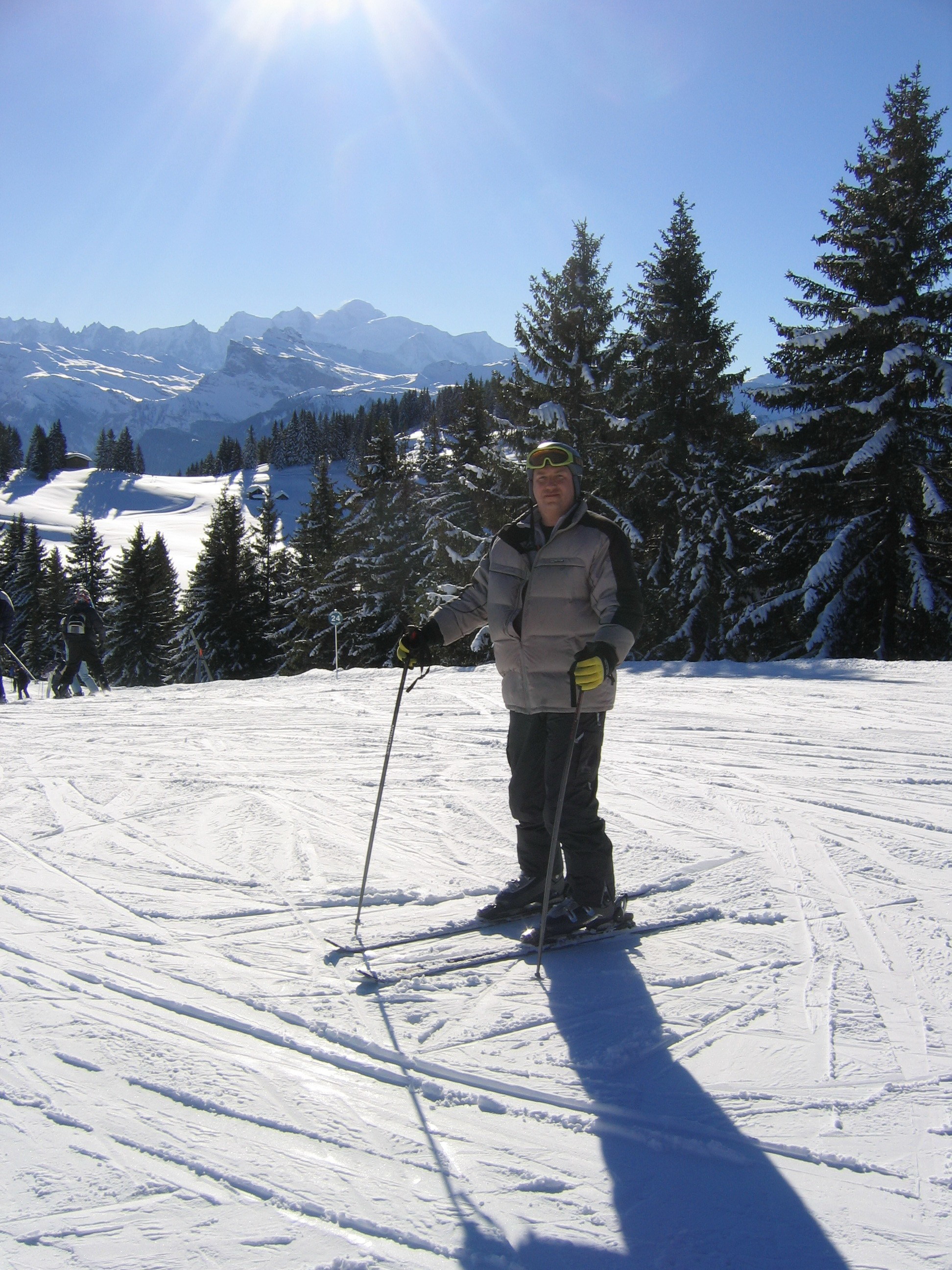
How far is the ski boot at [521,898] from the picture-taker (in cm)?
331

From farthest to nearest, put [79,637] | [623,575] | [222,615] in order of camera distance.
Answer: [222,615]
[79,637]
[623,575]

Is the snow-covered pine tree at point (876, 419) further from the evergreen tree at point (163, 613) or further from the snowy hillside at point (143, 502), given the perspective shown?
the snowy hillside at point (143, 502)

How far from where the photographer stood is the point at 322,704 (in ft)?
32.2

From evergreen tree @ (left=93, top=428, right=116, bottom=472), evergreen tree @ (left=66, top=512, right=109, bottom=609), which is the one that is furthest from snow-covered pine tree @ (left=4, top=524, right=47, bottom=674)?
evergreen tree @ (left=93, top=428, right=116, bottom=472)

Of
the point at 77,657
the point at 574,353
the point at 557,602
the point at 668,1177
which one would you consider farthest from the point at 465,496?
the point at 668,1177

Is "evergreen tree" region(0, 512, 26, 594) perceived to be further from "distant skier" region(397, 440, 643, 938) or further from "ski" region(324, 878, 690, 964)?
"distant skier" region(397, 440, 643, 938)

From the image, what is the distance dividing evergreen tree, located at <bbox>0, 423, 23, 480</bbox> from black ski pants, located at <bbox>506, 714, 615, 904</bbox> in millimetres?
123506

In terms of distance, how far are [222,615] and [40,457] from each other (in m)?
88.0

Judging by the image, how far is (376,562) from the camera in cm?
2648

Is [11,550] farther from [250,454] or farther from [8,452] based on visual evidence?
[250,454]

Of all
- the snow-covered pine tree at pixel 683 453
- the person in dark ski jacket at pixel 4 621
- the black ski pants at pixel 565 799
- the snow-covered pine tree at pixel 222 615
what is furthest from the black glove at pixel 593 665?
the snow-covered pine tree at pixel 222 615

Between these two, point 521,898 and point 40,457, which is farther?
point 40,457

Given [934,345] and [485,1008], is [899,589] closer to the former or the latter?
[934,345]

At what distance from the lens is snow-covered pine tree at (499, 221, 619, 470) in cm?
1788
